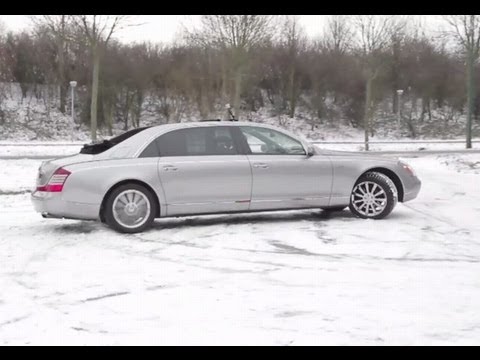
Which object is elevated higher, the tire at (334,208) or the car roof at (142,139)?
the car roof at (142,139)

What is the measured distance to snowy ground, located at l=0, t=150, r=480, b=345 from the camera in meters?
3.70

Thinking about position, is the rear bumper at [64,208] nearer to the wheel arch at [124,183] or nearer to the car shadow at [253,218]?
the wheel arch at [124,183]

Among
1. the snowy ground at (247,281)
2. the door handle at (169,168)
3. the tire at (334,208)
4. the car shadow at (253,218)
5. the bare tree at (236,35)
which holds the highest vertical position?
the bare tree at (236,35)

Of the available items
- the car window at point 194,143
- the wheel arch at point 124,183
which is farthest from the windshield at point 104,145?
the wheel arch at point 124,183

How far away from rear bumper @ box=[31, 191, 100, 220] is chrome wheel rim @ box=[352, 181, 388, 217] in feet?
11.1

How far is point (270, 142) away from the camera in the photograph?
766 centimetres

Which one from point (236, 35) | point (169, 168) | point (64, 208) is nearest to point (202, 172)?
point (169, 168)

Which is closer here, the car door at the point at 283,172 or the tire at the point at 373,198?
the car door at the point at 283,172

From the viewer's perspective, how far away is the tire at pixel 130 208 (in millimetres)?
6918

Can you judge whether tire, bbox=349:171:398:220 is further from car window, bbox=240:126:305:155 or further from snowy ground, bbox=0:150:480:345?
car window, bbox=240:126:305:155

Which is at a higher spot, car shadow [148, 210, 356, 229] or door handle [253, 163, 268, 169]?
door handle [253, 163, 268, 169]

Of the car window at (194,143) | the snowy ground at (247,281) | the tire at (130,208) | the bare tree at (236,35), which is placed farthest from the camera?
the bare tree at (236,35)

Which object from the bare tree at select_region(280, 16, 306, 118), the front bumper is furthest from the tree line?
the front bumper

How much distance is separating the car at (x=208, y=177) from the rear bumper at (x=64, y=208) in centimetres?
1
